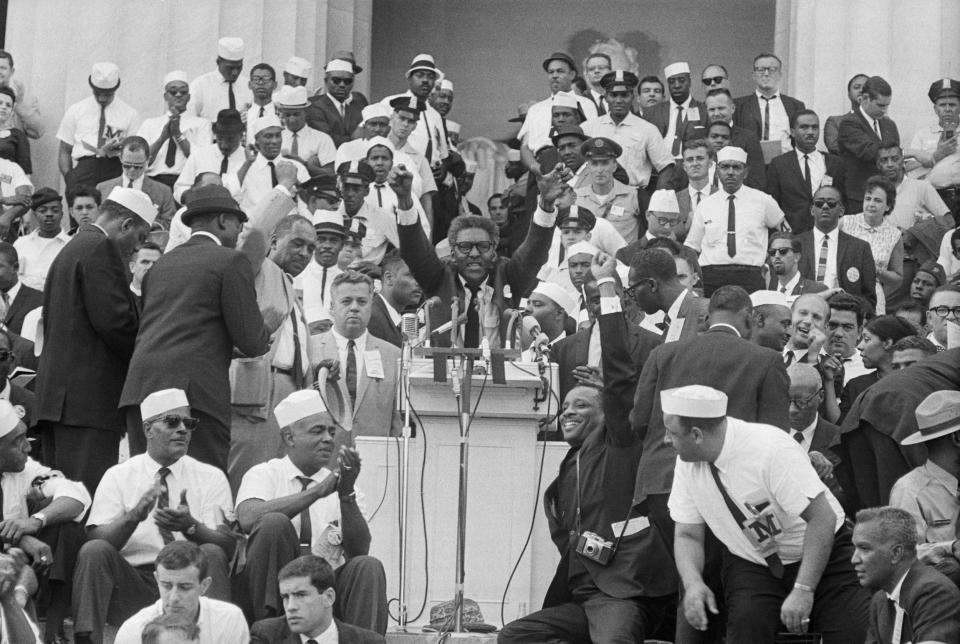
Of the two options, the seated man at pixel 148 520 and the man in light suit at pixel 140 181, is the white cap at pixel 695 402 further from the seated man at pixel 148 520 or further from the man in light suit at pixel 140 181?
the man in light suit at pixel 140 181

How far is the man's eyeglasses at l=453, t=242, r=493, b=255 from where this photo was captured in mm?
11766

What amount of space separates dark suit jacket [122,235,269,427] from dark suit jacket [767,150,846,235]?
7793mm

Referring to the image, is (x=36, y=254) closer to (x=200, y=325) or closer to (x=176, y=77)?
(x=176, y=77)

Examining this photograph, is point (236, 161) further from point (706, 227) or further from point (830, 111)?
point (830, 111)

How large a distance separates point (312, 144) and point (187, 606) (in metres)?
9.29

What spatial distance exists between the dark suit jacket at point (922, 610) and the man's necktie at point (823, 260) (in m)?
7.21

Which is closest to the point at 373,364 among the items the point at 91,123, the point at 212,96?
the point at 212,96

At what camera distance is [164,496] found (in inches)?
394

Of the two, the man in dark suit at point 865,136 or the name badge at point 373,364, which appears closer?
the name badge at point 373,364

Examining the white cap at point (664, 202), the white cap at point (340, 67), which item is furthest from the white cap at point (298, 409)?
the white cap at point (340, 67)

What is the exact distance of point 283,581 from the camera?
9.70m

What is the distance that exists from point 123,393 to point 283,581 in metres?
1.64

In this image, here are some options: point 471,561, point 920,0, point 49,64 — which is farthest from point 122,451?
point 920,0

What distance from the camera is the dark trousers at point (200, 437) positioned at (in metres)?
10.7
